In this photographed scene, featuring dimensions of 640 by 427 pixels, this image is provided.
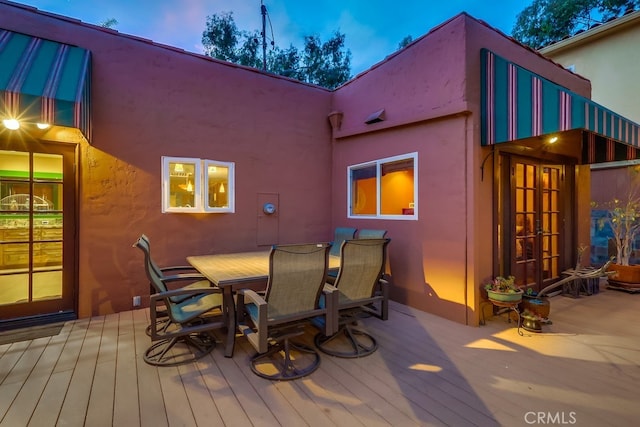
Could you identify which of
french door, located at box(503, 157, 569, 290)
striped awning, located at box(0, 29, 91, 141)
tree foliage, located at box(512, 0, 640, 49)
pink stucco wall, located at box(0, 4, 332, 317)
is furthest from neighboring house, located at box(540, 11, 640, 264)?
striped awning, located at box(0, 29, 91, 141)

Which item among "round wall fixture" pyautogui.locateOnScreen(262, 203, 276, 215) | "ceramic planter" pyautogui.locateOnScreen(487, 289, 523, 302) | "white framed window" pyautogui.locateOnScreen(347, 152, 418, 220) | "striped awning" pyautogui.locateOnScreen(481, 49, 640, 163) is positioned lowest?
"ceramic planter" pyautogui.locateOnScreen(487, 289, 523, 302)

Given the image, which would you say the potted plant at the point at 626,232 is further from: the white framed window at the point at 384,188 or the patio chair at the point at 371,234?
the patio chair at the point at 371,234

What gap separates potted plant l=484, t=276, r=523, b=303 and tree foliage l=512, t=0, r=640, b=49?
12689 millimetres

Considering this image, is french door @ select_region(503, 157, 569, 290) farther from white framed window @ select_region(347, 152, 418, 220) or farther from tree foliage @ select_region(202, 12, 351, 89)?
tree foliage @ select_region(202, 12, 351, 89)

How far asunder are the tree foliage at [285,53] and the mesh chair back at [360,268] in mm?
12185

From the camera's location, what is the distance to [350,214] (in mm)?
5645

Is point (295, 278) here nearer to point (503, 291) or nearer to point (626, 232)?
point (503, 291)

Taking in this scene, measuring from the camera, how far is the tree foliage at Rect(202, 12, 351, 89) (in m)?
13.1

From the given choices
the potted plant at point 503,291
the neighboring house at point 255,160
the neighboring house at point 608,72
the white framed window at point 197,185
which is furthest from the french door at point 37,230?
the neighboring house at point 608,72

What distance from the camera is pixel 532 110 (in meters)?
3.48

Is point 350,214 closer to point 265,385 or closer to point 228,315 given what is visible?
point 228,315

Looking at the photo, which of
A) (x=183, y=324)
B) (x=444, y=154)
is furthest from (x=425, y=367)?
(x=444, y=154)

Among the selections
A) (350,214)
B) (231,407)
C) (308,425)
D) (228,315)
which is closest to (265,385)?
(231,407)

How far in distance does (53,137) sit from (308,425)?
4.55 m
